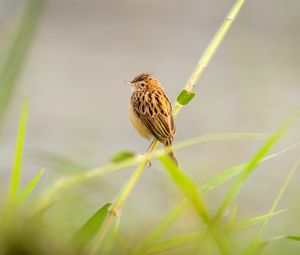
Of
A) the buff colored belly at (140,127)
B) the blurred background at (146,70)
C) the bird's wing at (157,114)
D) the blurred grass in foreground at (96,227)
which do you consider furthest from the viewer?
the blurred background at (146,70)

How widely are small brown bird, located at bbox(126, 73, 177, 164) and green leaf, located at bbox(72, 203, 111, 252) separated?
1566mm

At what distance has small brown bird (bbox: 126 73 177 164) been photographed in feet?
9.18

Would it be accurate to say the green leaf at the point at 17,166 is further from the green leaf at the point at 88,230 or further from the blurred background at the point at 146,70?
the blurred background at the point at 146,70

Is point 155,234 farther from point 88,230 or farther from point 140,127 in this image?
point 140,127

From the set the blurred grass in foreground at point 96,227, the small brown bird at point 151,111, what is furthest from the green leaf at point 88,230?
the small brown bird at point 151,111

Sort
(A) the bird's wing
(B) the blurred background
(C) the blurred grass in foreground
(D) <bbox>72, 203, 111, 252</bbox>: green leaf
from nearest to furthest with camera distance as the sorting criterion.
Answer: (C) the blurred grass in foreground < (D) <bbox>72, 203, 111, 252</bbox>: green leaf < (A) the bird's wing < (B) the blurred background

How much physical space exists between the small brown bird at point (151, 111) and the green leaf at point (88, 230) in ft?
5.14

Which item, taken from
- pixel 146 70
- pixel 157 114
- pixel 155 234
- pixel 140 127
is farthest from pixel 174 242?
pixel 146 70

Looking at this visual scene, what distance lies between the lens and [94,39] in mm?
6355

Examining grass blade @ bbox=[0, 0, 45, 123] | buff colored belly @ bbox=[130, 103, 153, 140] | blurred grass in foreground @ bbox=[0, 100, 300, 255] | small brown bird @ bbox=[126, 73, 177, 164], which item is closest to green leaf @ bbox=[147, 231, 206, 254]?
blurred grass in foreground @ bbox=[0, 100, 300, 255]

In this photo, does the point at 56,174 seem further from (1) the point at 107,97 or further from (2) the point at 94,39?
(2) the point at 94,39

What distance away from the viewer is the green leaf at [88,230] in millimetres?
906

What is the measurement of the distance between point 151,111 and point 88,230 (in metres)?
1.97

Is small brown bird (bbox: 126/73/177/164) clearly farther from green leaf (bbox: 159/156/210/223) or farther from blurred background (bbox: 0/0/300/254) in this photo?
green leaf (bbox: 159/156/210/223)
